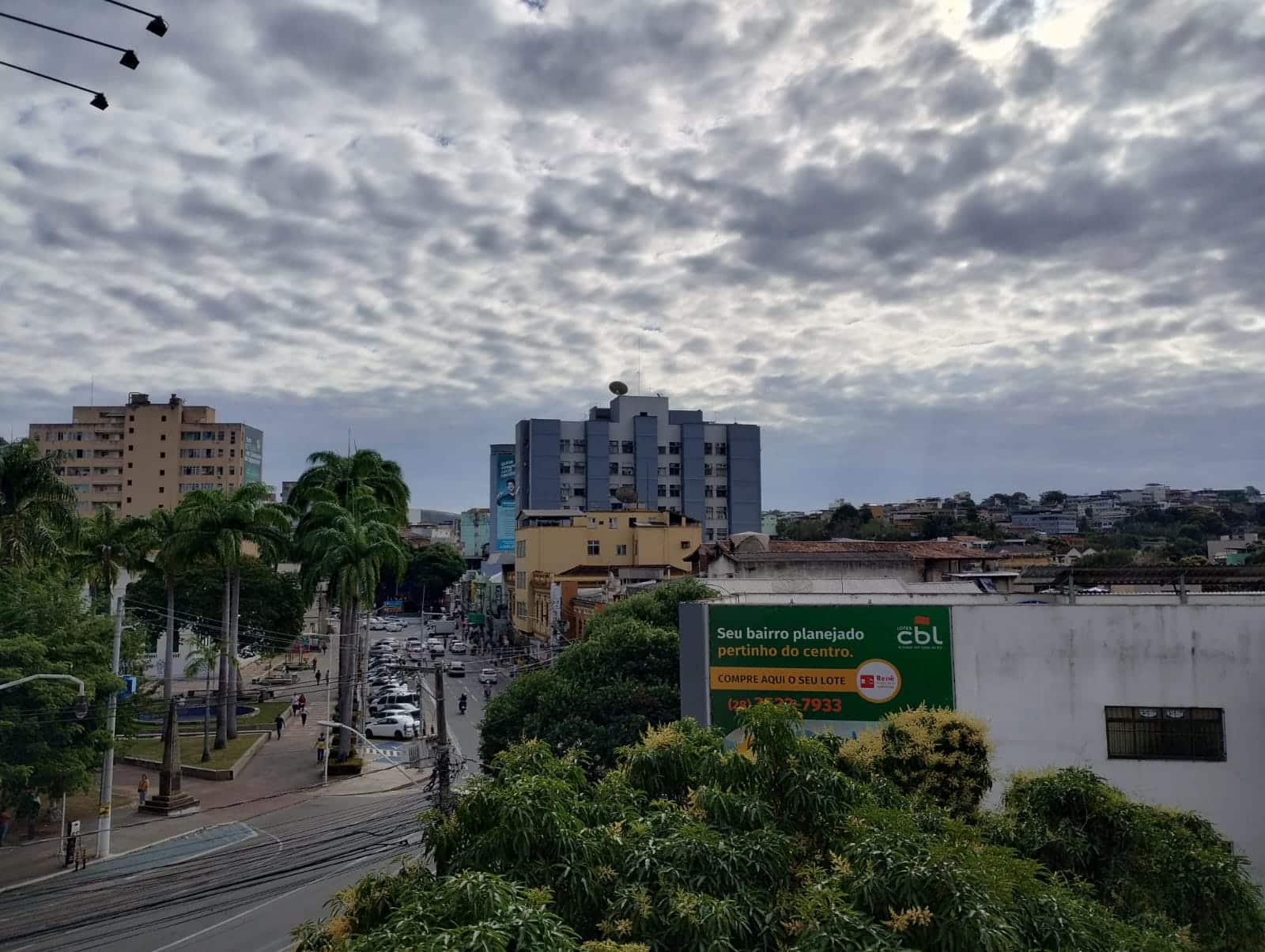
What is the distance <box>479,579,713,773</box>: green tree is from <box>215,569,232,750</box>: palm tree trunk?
1698 cm

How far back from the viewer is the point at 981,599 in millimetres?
25156

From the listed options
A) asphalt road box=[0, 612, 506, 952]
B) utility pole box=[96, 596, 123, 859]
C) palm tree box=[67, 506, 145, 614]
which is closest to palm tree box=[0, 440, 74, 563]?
utility pole box=[96, 596, 123, 859]

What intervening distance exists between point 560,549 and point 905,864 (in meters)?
64.3

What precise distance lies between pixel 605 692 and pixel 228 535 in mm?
22796

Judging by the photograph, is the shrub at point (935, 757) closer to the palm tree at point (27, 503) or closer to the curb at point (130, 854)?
the curb at point (130, 854)

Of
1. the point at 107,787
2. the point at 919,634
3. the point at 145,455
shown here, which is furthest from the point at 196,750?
the point at 145,455

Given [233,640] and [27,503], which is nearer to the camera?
[27,503]

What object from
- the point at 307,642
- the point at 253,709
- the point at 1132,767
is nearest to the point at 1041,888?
the point at 1132,767

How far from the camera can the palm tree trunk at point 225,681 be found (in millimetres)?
41562

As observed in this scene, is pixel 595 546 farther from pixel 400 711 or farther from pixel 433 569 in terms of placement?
pixel 433 569

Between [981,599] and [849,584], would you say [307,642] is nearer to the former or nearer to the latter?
[849,584]

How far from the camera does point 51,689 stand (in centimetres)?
2428

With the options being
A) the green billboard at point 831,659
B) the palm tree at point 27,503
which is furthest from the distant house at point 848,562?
the palm tree at point 27,503

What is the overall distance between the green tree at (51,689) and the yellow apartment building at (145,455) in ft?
274
